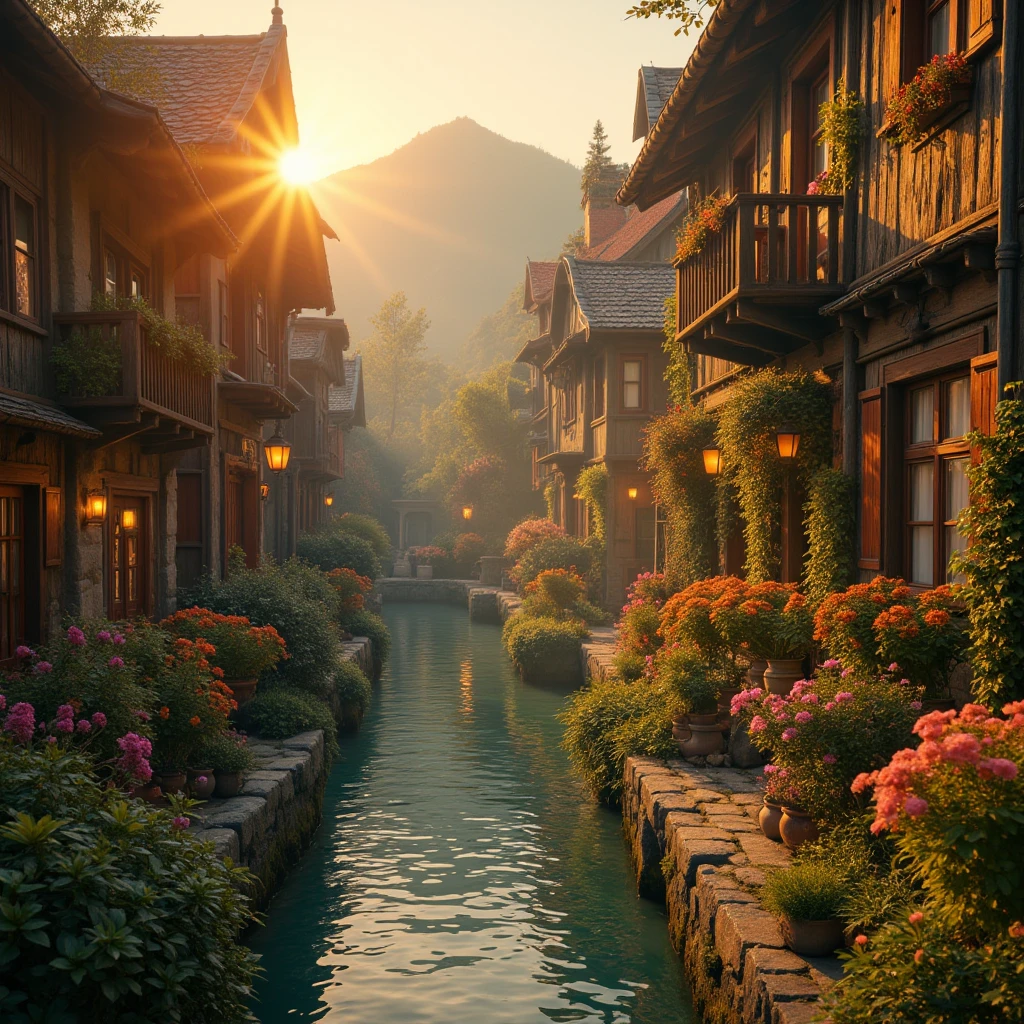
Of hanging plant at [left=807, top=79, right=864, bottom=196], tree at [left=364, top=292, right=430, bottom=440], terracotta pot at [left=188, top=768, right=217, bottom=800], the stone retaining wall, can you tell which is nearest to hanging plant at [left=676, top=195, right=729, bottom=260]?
hanging plant at [left=807, top=79, right=864, bottom=196]

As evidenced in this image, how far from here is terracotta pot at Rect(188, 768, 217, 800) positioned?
27.6 feet

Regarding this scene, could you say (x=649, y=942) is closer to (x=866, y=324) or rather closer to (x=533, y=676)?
(x=866, y=324)

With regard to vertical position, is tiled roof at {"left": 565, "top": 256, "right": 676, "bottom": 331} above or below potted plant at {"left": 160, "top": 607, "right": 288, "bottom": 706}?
above

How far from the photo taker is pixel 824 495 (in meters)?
10.3

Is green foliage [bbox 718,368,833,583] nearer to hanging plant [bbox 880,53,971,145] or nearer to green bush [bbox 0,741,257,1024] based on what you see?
hanging plant [bbox 880,53,971,145]

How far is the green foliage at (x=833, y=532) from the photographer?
1008 cm

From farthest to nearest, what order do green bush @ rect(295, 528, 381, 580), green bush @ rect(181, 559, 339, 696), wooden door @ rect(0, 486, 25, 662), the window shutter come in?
green bush @ rect(295, 528, 381, 580)
green bush @ rect(181, 559, 339, 696)
the window shutter
wooden door @ rect(0, 486, 25, 662)

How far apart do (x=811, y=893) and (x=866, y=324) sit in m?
5.88

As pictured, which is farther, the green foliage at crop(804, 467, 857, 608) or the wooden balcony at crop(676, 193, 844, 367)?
the wooden balcony at crop(676, 193, 844, 367)

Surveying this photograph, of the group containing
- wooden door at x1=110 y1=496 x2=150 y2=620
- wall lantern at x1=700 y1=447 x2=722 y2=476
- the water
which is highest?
wall lantern at x1=700 y1=447 x2=722 y2=476

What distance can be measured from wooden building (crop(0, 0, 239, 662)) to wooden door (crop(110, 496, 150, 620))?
0.03 metres

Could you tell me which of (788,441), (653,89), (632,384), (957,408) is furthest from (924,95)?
(632,384)

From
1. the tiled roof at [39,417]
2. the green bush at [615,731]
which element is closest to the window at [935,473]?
the green bush at [615,731]

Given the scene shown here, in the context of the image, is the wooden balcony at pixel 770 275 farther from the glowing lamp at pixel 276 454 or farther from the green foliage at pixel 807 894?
the glowing lamp at pixel 276 454
